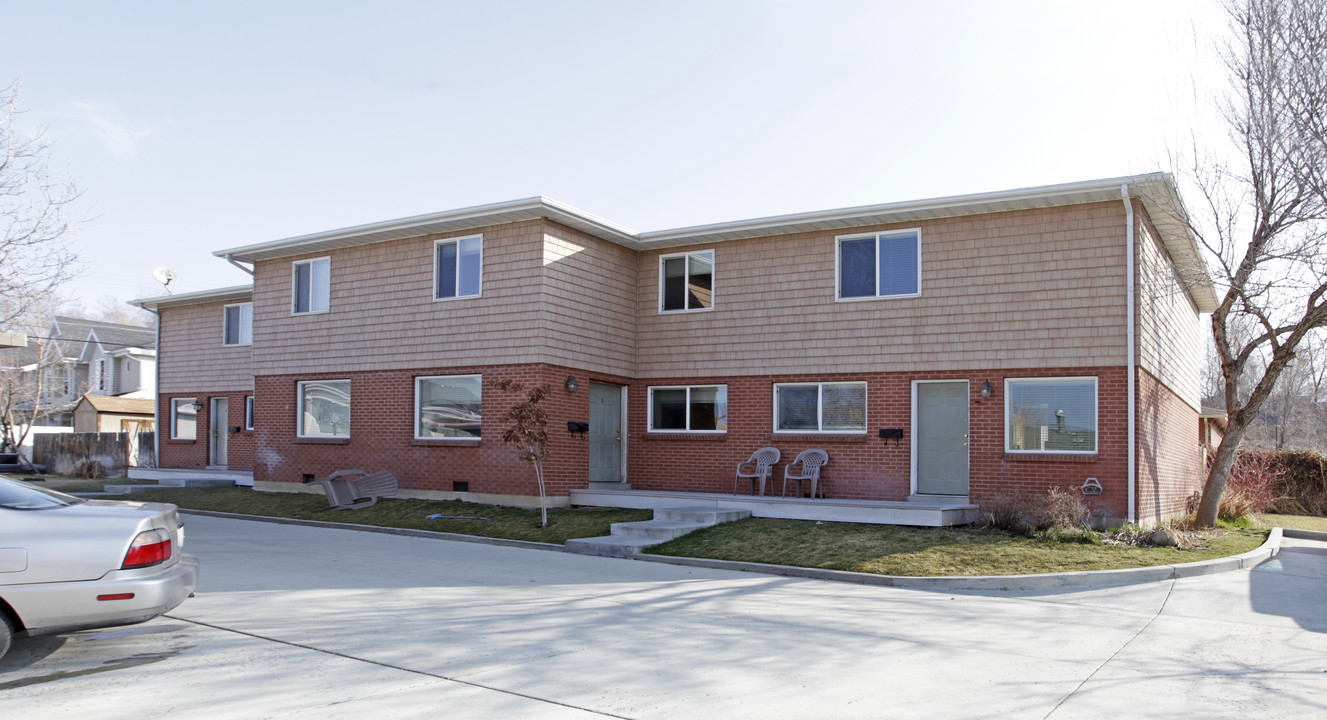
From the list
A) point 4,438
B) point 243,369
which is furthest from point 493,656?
point 4,438

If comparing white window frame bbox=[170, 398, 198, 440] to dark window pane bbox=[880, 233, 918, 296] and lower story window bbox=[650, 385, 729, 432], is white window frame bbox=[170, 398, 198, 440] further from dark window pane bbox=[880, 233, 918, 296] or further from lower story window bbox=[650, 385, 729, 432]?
dark window pane bbox=[880, 233, 918, 296]

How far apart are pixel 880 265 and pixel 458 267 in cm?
743

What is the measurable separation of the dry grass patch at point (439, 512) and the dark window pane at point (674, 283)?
4206 mm

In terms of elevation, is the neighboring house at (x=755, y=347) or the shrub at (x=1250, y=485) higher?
the neighboring house at (x=755, y=347)

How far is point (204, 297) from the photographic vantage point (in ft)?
80.0

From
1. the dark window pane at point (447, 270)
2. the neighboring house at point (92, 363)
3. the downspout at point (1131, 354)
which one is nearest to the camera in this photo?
the downspout at point (1131, 354)

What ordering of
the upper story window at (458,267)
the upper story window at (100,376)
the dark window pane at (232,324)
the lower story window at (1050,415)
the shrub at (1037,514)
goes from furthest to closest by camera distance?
the upper story window at (100,376)
the dark window pane at (232,324)
the upper story window at (458,267)
the lower story window at (1050,415)
the shrub at (1037,514)

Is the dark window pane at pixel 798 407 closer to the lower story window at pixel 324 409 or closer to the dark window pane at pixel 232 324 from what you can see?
the lower story window at pixel 324 409

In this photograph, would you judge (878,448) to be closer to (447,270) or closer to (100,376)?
(447,270)

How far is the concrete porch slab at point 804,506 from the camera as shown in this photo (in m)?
13.4

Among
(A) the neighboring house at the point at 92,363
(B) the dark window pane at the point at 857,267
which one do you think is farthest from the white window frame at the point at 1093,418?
(A) the neighboring house at the point at 92,363

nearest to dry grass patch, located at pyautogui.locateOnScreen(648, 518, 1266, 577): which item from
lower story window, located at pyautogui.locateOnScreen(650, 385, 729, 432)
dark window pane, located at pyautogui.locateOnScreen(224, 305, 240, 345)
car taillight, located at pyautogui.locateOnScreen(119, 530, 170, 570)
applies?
lower story window, located at pyautogui.locateOnScreen(650, 385, 729, 432)

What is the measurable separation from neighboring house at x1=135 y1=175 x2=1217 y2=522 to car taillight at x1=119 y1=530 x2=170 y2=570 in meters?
9.51

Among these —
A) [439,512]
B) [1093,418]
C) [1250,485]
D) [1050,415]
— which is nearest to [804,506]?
[1050,415]
